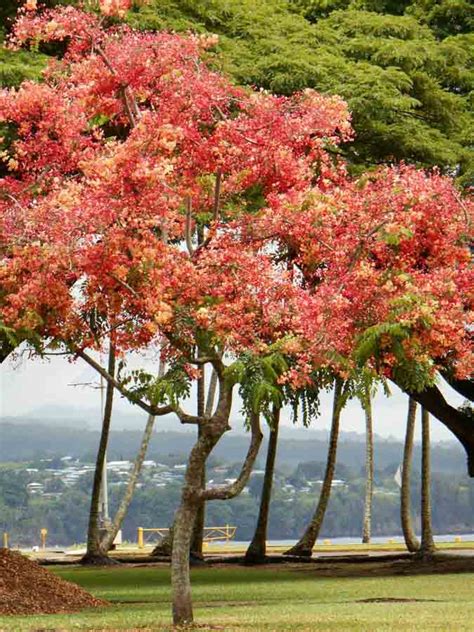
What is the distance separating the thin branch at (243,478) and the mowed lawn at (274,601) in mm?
1643

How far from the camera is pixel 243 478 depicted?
18984 mm

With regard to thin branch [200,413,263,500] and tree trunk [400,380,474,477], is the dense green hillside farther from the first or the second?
thin branch [200,413,263,500]

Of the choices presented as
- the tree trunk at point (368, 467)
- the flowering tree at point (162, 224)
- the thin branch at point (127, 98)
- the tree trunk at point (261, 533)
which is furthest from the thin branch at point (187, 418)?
the tree trunk at point (368, 467)

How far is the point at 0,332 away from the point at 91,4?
7.75m

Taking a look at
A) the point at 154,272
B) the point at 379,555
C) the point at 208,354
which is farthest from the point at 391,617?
the point at 379,555

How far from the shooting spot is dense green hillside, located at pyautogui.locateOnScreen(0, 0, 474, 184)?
89.9ft

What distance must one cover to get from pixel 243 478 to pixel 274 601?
651 cm

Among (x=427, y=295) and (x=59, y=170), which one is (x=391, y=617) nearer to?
(x=427, y=295)

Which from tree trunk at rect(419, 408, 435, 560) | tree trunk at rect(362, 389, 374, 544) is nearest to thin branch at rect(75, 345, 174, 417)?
tree trunk at rect(419, 408, 435, 560)

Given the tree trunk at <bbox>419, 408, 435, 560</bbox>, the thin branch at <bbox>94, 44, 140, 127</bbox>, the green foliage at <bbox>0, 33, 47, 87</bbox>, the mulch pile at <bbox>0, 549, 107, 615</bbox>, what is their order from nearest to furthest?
the thin branch at <bbox>94, 44, 140, 127</bbox> → the mulch pile at <bbox>0, 549, 107, 615</bbox> → the green foliage at <bbox>0, 33, 47, 87</bbox> → the tree trunk at <bbox>419, 408, 435, 560</bbox>

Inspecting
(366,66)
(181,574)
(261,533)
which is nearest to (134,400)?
(181,574)

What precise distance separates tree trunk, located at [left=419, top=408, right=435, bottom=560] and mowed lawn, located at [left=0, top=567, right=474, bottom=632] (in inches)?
177

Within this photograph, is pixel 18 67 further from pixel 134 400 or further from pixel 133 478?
pixel 133 478

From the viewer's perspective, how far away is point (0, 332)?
1917 centimetres
